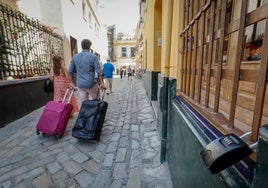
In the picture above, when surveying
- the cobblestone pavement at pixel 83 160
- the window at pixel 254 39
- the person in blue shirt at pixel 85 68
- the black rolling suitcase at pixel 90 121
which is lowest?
the cobblestone pavement at pixel 83 160

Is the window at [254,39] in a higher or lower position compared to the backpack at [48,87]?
higher

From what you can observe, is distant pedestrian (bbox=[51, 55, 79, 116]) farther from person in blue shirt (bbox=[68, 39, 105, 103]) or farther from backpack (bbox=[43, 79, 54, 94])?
person in blue shirt (bbox=[68, 39, 105, 103])

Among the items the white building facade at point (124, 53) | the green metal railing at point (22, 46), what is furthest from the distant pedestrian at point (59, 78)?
the white building facade at point (124, 53)

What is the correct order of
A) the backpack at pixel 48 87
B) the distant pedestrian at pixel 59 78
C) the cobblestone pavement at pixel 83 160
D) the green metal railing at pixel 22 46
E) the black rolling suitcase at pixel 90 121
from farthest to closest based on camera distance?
the green metal railing at pixel 22 46
the backpack at pixel 48 87
the distant pedestrian at pixel 59 78
the black rolling suitcase at pixel 90 121
the cobblestone pavement at pixel 83 160

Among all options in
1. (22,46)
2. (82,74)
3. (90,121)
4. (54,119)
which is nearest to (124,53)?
(22,46)

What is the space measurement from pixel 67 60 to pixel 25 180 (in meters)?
6.54

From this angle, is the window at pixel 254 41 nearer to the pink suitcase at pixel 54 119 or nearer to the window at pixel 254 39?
the window at pixel 254 39

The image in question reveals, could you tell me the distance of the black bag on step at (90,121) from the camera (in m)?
2.74

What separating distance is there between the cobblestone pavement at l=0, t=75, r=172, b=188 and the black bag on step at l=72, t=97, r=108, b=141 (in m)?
0.20

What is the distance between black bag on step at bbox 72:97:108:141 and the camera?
9.00ft

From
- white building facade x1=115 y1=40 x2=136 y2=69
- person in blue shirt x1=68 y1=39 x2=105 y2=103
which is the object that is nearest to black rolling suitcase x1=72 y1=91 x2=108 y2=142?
person in blue shirt x1=68 y1=39 x2=105 y2=103

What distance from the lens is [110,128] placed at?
3.54 metres

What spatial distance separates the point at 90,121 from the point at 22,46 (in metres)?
3.60

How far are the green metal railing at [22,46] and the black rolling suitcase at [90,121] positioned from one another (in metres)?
2.49
